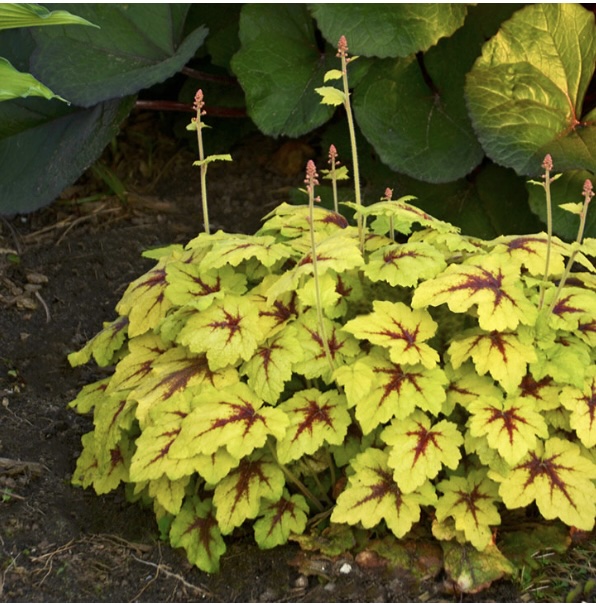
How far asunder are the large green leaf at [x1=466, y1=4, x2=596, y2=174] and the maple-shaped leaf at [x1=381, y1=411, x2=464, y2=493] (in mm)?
1211

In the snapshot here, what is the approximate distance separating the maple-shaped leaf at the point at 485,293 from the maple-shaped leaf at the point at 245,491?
1.55ft

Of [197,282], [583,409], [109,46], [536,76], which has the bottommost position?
[583,409]

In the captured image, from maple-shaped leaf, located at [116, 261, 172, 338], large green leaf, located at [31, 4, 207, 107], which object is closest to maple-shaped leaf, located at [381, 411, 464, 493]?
maple-shaped leaf, located at [116, 261, 172, 338]

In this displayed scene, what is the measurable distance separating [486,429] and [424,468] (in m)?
0.15

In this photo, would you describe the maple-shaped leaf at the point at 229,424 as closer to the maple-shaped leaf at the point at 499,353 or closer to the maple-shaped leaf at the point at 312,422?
the maple-shaped leaf at the point at 312,422

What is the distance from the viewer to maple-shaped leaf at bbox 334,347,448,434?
6.22 ft

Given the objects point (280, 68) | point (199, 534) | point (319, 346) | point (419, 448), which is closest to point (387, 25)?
point (280, 68)

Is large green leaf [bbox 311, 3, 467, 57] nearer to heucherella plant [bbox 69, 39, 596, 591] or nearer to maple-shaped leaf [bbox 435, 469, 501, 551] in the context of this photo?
heucherella plant [bbox 69, 39, 596, 591]

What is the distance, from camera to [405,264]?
1997 mm

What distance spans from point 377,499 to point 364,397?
0.21m

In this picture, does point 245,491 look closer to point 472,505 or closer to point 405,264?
point 472,505

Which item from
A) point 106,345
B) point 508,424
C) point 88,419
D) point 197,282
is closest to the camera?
point 508,424

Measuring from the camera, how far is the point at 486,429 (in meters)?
1.90

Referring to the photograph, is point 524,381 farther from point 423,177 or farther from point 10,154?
point 10,154
